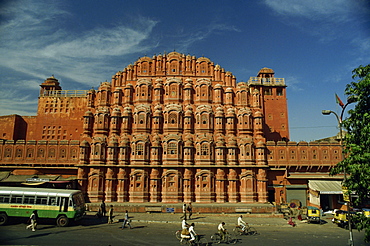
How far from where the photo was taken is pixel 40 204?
2555 centimetres

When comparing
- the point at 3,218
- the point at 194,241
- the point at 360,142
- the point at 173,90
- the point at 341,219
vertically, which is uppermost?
the point at 173,90

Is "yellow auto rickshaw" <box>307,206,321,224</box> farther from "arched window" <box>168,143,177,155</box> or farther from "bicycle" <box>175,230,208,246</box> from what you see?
"arched window" <box>168,143,177,155</box>

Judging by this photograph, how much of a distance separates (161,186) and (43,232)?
1731 cm

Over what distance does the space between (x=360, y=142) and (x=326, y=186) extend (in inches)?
1043

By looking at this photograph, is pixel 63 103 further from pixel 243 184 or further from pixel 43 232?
pixel 243 184

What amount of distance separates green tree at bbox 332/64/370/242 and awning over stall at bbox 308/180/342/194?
2356cm

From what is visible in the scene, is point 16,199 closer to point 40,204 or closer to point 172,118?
point 40,204

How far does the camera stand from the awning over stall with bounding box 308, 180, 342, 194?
35.9 metres

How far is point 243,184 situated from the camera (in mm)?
37625

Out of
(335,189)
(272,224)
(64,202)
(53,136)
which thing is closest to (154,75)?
(53,136)

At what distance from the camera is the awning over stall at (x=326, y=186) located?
35894mm

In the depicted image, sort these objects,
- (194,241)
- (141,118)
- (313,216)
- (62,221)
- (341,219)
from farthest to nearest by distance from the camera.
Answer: (141,118) < (313,216) < (341,219) < (62,221) < (194,241)

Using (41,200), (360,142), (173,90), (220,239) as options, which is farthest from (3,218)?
(360,142)

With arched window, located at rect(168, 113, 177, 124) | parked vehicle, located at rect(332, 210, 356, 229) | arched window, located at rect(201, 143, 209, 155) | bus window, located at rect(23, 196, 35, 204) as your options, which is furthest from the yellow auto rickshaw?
bus window, located at rect(23, 196, 35, 204)
